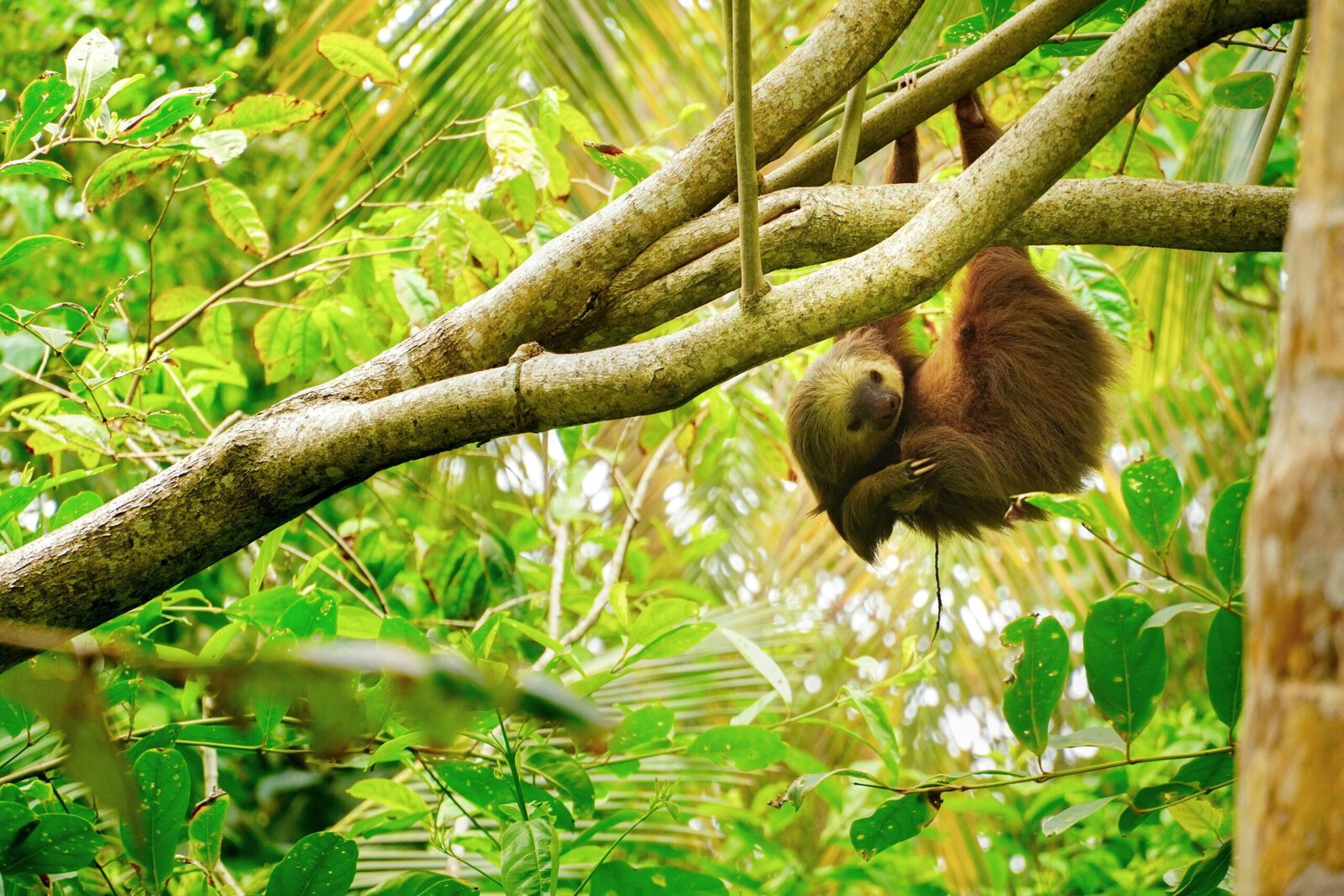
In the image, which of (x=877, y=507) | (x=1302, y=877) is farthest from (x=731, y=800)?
(x=1302, y=877)

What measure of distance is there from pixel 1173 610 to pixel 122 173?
8.12ft

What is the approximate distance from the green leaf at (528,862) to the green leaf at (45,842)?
2.29ft

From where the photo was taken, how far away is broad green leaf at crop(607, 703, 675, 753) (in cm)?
211

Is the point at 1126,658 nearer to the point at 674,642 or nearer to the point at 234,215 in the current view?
the point at 674,642

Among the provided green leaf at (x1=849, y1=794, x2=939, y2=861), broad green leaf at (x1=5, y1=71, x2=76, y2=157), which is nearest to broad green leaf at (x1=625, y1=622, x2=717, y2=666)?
green leaf at (x1=849, y1=794, x2=939, y2=861)

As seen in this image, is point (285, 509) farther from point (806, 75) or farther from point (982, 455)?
point (982, 455)

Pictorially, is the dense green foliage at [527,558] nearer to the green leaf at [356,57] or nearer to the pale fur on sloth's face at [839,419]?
the green leaf at [356,57]

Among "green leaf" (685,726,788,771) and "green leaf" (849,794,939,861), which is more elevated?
"green leaf" (685,726,788,771)

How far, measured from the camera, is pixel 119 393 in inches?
140

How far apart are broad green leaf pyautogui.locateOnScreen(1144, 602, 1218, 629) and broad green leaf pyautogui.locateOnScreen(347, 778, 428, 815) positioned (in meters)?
1.45

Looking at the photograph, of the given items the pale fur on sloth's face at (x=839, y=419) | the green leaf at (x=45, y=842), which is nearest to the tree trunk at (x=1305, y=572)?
the green leaf at (x=45, y=842)

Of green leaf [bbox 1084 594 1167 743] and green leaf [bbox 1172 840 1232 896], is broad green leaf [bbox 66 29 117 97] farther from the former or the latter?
green leaf [bbox 1172 840 1232 896]

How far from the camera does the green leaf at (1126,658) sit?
5.98 ft

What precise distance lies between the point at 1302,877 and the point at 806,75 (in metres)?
1.56
